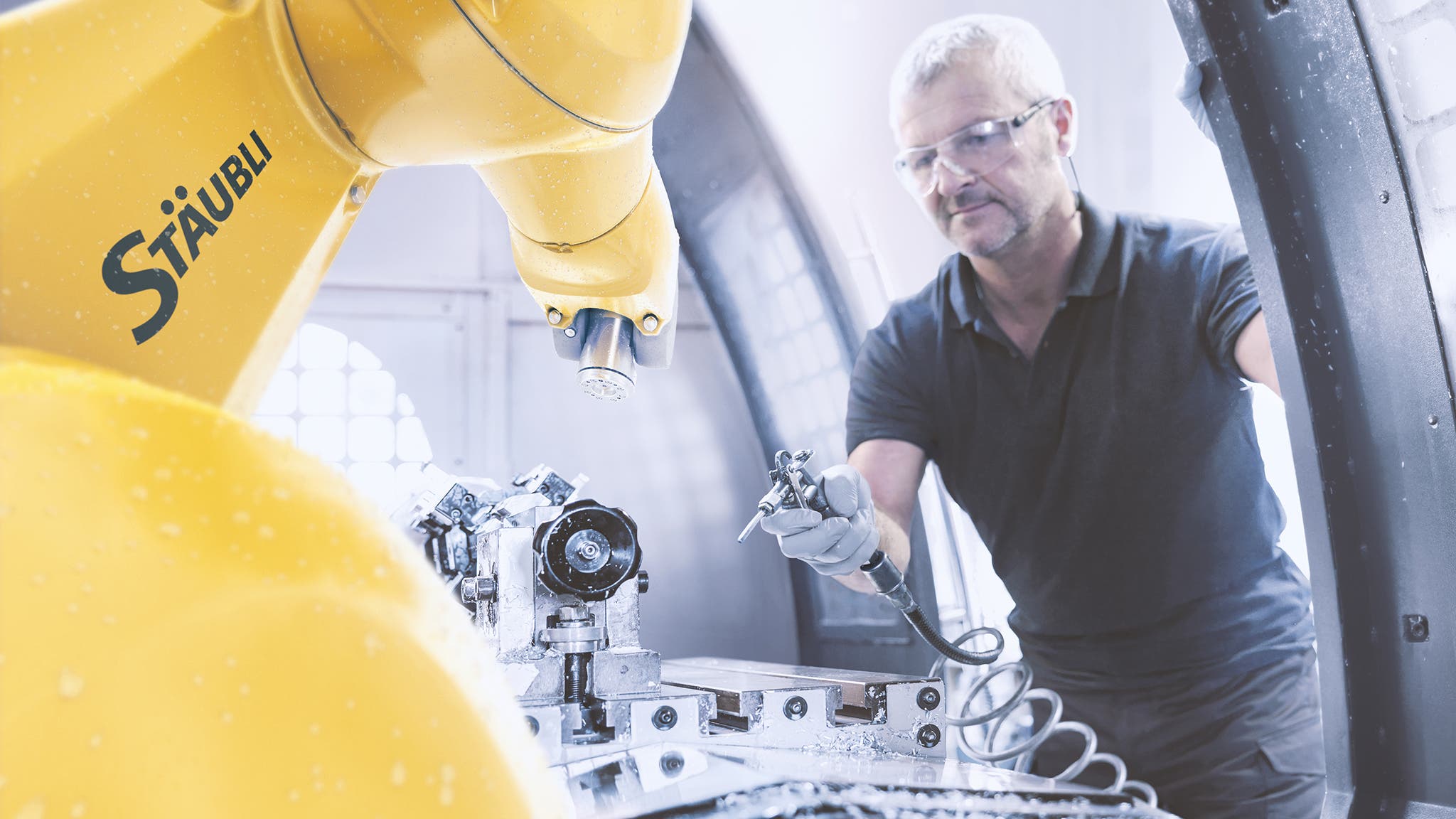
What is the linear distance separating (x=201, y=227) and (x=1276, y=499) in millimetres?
1961

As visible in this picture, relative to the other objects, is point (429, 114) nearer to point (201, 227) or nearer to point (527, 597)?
point (201, 227)

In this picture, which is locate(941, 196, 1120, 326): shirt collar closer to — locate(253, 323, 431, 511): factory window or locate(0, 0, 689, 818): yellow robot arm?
locate(0, 0, 689, 818): yellow robot arm

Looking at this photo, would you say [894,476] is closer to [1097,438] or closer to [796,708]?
[1097,438]

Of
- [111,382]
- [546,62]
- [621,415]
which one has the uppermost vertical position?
[621,415]

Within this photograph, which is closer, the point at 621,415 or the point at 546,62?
the point at 546,62

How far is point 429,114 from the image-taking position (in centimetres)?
60

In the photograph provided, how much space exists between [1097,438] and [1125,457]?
0.06 metres

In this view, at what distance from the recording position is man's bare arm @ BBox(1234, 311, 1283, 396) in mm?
1553

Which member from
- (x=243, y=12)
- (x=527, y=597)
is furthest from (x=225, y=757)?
(x=527, y=597)

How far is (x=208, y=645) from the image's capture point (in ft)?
0.92

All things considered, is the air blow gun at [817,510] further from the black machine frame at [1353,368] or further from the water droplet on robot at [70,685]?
the water droplet on robot at [70,685]

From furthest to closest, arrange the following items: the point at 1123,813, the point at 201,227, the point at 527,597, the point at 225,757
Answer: the point at 527,597, the point at 1123,813, the point at 201,227, the point at 225,757

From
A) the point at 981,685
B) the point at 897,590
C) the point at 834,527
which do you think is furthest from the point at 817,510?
the point at 981,685

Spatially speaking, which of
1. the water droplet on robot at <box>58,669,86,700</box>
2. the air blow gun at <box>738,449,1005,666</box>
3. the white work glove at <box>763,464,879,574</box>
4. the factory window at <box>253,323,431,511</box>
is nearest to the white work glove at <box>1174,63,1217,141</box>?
the air blow gun at <box>738,449,1005,666</box>
